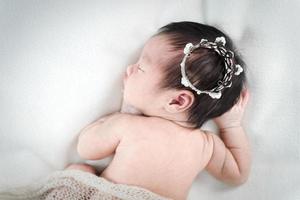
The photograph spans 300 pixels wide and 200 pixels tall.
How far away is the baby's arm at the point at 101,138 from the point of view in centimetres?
136

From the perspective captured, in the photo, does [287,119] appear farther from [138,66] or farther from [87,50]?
[87,50]

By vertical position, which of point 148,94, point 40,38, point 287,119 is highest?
point 40,38

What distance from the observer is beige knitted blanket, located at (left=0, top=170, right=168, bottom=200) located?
1.27 meters

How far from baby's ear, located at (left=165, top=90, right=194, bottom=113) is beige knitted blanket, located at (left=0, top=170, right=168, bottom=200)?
221mm

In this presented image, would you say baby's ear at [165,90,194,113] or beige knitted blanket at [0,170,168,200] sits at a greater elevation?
baby's ear at [165,90,194,113]

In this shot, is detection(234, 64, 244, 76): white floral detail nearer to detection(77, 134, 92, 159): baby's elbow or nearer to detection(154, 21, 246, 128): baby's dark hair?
detection(154, 21, 246, 128): baby's dark hair

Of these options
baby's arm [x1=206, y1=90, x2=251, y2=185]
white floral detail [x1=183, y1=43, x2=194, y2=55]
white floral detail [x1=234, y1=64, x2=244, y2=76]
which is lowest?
baby's arm [x1=206, y1=90, x2=251, y2=185]

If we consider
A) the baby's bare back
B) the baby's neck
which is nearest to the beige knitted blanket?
the baby's bare back

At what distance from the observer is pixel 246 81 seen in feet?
4.82

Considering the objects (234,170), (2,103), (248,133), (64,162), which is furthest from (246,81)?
(2,103)

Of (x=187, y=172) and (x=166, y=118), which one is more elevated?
(x=166, y=118)

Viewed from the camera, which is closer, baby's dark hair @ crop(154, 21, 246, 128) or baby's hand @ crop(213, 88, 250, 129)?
baby's dark hair @ crop(154, 21, 246, 128)

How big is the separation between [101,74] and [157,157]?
0.29 metres

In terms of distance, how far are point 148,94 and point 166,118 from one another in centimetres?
8
